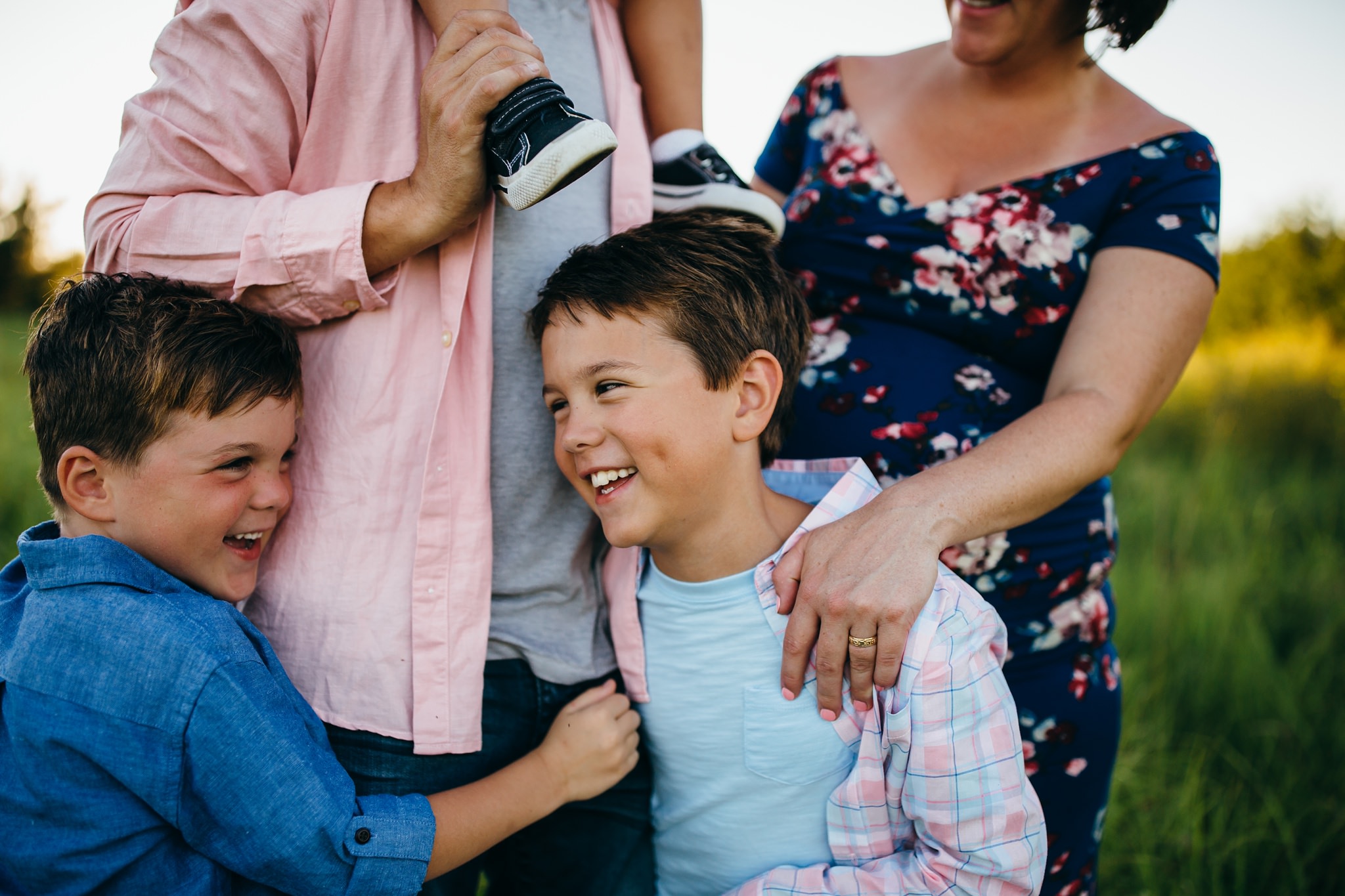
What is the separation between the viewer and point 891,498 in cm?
142

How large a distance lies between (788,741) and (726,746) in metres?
0.13

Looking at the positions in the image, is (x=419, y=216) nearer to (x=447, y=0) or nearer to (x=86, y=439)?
(x=447, y=0)

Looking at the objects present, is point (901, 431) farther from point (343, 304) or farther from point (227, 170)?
point (227, 170)

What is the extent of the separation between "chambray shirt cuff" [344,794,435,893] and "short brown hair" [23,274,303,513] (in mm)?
648

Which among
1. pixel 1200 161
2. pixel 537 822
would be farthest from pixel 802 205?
pixel 537 822

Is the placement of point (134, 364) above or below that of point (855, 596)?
above

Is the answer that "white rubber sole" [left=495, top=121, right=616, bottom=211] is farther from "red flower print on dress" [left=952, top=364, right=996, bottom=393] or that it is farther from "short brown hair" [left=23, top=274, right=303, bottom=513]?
"red flower print on dress" [left=952, top=364, right=996, bottom=393]

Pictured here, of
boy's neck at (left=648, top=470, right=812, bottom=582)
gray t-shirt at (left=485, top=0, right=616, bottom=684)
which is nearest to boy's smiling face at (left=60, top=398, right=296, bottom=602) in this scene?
gray t-shirt at (left=485, top=0, right=616, bottom=684)

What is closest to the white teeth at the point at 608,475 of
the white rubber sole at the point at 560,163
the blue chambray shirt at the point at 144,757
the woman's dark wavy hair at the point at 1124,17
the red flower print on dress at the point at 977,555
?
the white rubber sole at the point at 560,163

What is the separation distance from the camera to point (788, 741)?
1.48 metres

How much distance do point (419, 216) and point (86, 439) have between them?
0.62 metres

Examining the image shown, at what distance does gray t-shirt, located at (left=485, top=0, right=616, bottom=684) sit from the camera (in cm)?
148

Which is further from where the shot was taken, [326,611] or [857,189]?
[857,189]

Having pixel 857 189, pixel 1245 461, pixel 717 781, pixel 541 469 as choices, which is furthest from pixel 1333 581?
pixel 541 469
